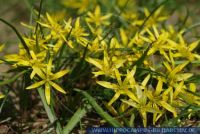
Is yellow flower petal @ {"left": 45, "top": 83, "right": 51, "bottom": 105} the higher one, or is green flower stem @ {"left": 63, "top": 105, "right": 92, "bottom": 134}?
yellow flower petal @ {"left": 45, "top": 83, "right": 51, "bottom": 105}

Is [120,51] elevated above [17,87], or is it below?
above

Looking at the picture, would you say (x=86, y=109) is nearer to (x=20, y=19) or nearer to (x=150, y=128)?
(x=150, y=128)

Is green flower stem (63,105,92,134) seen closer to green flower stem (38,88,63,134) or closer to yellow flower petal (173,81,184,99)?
green flower stem (38,88,63,134)

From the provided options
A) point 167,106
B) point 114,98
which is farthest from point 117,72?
point 167,106

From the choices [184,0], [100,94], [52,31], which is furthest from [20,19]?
[100,94]

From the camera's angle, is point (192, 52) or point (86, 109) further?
point (192, 52)

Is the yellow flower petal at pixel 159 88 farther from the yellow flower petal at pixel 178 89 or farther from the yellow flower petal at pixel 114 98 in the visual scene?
the yellow flower petal at pixel 114 98

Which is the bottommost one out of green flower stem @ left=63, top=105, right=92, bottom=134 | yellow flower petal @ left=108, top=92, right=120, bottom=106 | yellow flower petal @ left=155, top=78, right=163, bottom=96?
green flower stem @ left=63, top=105, right=92, bottom=134

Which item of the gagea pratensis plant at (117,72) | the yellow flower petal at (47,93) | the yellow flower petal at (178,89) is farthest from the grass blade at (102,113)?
the yellow flower petal at (178,89)

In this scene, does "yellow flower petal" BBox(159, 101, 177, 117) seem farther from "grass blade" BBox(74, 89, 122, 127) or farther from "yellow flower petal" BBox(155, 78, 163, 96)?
"grass blade" BBox(74, 89, 122, 127)

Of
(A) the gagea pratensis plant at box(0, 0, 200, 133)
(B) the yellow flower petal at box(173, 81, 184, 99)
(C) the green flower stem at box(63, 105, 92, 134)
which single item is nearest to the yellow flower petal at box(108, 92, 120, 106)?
(A) the gagea pratensis plant at box(0, 0, 200, 133)
